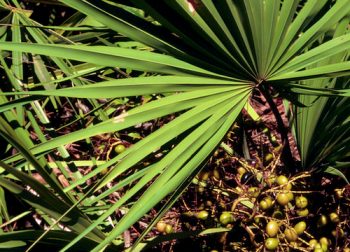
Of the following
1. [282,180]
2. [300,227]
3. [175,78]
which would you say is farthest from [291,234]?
[175,78]

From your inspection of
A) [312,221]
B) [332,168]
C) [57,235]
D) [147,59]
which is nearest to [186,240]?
[312,221]

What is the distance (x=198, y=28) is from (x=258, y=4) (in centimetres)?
16

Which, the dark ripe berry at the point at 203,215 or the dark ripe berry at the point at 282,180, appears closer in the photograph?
the dark ripe berry at the point at 282,180

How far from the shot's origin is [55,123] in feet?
8.75

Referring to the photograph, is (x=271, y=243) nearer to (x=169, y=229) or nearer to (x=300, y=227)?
(x=300, y=227)

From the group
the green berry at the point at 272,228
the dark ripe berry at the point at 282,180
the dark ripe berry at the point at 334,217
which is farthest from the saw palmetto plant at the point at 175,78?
the dark ripe berry at the point at 334,217

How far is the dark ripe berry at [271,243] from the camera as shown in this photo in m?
1.62

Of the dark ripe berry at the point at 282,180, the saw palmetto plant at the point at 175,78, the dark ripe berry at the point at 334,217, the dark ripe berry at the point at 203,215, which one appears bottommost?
the dark ripe berry at the point at 334,217

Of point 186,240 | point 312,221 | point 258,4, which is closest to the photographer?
point 258,4

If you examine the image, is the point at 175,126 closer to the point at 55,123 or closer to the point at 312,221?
the point at 312,221

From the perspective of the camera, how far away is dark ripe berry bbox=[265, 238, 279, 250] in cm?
162

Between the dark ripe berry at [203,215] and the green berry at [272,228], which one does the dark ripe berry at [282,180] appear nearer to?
the green berry at [272,228]

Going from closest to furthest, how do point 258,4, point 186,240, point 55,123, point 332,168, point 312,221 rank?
point 258,4, point 332,168, point 312,221, point 186,240, point 55,123

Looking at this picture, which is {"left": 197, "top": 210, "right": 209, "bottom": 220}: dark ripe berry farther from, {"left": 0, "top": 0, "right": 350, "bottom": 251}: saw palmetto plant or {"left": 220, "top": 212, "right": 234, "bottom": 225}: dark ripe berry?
{"left": 0, "top": 0, "right": 350, "bottom": 251}: saw palmetto plant
